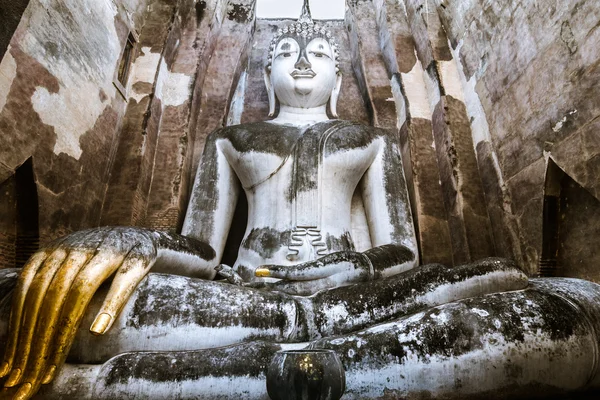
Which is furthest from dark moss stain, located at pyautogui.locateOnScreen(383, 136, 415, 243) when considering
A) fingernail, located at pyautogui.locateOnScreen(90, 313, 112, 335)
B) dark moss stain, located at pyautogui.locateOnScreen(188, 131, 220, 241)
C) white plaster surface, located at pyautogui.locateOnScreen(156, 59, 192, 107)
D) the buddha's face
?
white plaster surface, located at pyautogui.locateOnScreen(156, 59, 192, 107)

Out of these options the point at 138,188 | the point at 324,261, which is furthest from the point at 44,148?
the point at 324,261

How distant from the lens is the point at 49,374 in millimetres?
1441

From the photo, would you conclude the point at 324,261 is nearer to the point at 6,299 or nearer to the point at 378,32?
the point at 6,299

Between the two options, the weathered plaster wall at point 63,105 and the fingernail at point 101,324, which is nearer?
the fingernail at point 101,324

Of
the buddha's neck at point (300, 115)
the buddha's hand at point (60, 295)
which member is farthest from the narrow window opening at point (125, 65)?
the buddha's hand at point (60, 295)

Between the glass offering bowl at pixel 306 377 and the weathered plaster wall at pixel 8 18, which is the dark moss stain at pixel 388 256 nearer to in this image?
the glass offering bowl at pixel 306 377

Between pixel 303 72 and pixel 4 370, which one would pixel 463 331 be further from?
pixel 303 72

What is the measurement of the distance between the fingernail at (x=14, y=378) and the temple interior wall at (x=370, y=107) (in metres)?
1.50

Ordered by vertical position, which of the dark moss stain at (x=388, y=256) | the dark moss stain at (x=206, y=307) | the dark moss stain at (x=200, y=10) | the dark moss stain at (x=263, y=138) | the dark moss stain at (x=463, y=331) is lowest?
the dark moss stain at (x=463, y=331)

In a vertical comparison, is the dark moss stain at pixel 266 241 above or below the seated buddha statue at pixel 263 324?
above

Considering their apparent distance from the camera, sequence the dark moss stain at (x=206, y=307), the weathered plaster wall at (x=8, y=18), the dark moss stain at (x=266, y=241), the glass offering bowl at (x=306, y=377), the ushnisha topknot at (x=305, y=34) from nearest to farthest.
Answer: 1. the glass offering bowl at (x=306, y=377)
2. the dark moss stain at (x=206, y=307)
3. the weathered plaster wall at (x=8, y=18)
4. the dark moss stain at (x=266, y=241)
5. the ushnisha topknot at (x=305, y=34)

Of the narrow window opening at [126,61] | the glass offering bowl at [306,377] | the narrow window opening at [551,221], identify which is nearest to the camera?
the glass offering bowl at [306,377]

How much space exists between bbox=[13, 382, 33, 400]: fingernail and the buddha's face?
2.71 metres

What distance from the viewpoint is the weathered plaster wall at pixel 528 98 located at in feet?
8.59
